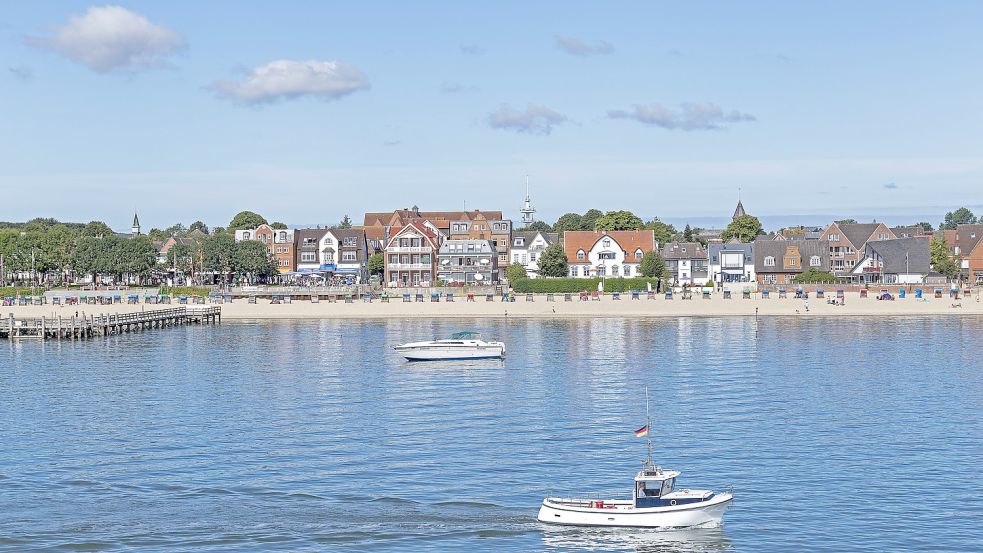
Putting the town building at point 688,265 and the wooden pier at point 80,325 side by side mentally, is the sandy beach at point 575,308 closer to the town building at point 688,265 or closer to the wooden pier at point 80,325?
the wooden pier at point 80,325

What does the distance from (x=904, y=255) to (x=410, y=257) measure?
71.7m

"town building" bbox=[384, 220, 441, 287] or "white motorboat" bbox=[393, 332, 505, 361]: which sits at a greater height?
"town building" bbox=[384, 220, 441, 287]

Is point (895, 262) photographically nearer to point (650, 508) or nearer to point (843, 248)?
point (843, 248)

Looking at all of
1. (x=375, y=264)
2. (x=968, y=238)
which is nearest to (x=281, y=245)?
(x=375, y=264)

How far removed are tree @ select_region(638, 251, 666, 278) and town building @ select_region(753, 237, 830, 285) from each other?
19.1 metres

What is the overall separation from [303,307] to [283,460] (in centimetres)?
8959

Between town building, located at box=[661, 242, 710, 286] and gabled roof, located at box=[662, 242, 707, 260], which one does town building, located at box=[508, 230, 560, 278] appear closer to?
gabled roof, located at box=[662, 242, 707, 260]

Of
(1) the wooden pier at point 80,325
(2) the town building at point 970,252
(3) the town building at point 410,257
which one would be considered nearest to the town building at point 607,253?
(3) the town building at point 410,257

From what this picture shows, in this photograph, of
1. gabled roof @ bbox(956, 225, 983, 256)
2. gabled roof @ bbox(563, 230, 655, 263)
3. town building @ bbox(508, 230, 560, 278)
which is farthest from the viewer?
town building @ bbox(508, 230, 560, 278)

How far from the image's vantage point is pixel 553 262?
16312 centimetres

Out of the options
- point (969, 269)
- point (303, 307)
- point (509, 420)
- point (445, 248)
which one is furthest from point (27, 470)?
point (969, 269)

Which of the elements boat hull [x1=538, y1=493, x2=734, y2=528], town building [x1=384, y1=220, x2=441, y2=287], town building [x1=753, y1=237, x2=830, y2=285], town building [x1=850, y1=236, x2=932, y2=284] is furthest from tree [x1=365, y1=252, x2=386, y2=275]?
boat hull [x1=538, y1=493, x2=734, y2=528]

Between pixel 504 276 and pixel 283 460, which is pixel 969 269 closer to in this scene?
pixel 504 276

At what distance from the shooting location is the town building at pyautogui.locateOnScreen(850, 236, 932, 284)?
155125mm
